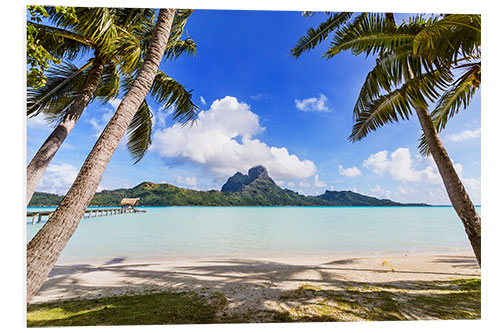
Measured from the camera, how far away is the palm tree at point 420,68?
216 centimetres

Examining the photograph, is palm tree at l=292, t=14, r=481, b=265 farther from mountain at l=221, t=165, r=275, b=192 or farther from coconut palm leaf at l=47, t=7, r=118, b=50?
mountain at l=221, t=165, r=275, b=192

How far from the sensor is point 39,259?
1.35 metres

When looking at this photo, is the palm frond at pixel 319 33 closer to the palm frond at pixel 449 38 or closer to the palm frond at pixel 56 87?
the palm frond at pixel 449 38

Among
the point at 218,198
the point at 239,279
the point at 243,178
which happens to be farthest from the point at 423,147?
the point at 243,178

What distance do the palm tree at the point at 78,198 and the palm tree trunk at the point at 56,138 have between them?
1403mm

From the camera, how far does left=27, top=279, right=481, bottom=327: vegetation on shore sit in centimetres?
250

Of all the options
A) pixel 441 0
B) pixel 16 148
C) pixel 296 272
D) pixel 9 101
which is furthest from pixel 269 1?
pixel 296 272

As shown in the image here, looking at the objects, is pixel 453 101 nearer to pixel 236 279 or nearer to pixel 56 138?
pixel 236 279

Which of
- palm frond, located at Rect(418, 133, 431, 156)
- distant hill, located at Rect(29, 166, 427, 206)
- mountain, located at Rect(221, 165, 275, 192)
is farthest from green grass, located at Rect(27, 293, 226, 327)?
mountain, located at Rect(221, 165, 275, 192)

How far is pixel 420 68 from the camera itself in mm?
2496

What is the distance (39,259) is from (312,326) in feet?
8.33

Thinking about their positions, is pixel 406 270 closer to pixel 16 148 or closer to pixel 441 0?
pixel 441 0

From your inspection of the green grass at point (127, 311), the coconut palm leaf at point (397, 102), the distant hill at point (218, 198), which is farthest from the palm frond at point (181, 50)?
the distant hill at point (218, 198)

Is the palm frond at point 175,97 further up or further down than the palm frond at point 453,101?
further up
